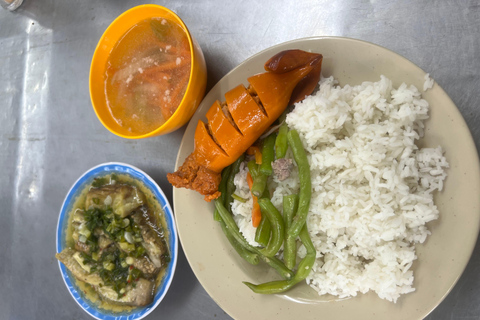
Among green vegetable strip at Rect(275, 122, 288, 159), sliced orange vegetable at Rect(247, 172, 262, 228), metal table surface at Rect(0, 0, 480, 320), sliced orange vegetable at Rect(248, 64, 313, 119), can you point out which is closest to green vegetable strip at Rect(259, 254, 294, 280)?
sliced orange vegetable at Rect(247, 172, 262, 228)

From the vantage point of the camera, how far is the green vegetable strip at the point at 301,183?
1.86m

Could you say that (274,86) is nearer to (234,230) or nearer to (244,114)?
(244,114)

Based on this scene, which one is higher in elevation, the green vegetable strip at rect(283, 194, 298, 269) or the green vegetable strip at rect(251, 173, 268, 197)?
the green vegetable strip at rect(251, 173, 268, 197)

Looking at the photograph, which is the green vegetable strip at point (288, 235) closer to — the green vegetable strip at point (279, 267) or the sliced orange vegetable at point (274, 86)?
the green vegetable strip at point (279, 267)

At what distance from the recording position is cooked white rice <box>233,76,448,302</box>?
5.79 feet

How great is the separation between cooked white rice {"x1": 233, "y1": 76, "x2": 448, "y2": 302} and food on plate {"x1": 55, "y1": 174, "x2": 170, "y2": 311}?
2.66 feet

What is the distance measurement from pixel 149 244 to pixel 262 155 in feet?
3.54

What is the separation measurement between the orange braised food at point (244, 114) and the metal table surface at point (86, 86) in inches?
23.9

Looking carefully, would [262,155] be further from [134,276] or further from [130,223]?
[134,276]

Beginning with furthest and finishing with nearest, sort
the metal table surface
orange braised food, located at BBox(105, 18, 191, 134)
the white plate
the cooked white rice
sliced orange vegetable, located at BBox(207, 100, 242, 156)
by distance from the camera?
the metal table surface < orange braised food, located at BBox(105, 18, 191, 134) < sliced orange vegetable, located at BBox(207, 100, 242, 156) < the cooked white rice < the white plate

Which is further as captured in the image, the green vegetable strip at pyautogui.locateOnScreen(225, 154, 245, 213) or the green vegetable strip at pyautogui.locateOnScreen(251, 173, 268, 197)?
the green vegetable strip at pyautogui.locateOnScreen(225, 154, 245, 213)

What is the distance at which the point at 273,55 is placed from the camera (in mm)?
1970

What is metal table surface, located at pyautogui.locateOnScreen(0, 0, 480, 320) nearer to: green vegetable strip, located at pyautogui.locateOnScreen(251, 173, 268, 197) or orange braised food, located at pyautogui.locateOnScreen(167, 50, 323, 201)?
orange braised food, located at pyautogui.locateOnScreen(167, 50, 323, 201)

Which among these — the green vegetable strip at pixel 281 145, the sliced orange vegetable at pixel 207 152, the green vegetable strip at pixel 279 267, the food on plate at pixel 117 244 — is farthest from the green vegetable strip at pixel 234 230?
the food on plate at pixel 117 244
